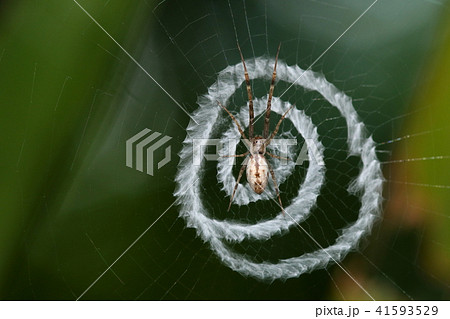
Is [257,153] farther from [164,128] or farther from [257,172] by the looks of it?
[164,128]

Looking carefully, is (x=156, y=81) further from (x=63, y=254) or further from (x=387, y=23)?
(x=387, y=23)

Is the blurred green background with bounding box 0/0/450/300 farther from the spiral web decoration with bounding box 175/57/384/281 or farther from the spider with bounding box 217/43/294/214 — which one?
the spider with bounding box 217/43/294/214

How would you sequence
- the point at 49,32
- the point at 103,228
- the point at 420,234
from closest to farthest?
the point at 49,32
the point at 103,228
the point at 420,234

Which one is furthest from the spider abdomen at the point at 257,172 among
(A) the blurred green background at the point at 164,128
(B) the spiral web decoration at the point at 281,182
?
(A) the blurred green background at the point at 164,128

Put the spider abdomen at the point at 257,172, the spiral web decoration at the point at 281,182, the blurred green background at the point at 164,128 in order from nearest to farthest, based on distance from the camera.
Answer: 1. the blurred green background at the point at 164,128
2. the spiral web decoration at the point at 281,182
3. the spider abdomen at the point at 257,172

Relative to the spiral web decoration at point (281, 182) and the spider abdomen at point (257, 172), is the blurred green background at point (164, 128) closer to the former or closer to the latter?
the spiral web decoration at point (281, 182)

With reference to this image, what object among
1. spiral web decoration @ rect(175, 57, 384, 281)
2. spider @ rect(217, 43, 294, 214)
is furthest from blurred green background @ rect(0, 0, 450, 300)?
spider @ rect(217, 43, 294, 214)
